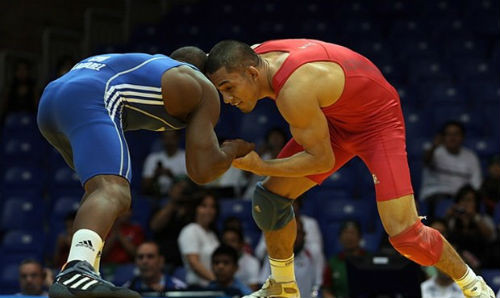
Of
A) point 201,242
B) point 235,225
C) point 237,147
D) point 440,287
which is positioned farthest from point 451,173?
point 237,147

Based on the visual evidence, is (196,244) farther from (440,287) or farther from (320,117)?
(320,117)

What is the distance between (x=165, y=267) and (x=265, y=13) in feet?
18.0

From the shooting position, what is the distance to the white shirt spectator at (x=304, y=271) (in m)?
7.70

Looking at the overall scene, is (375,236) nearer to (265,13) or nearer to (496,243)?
(496,243)

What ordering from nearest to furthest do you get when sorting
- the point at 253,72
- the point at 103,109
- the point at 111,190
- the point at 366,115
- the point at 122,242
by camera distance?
the point at 111,190 < the point at 103,109 < the point at 253,72 < the point at 366,115 < the point at 122,242

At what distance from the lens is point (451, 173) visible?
938cm

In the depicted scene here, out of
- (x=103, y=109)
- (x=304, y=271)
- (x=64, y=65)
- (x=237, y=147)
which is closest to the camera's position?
(x=103, y=109)

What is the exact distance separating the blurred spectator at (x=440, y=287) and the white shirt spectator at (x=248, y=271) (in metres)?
1.45

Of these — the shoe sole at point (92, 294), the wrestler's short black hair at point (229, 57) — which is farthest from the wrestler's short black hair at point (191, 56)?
the shoe sole at point (92, 294)

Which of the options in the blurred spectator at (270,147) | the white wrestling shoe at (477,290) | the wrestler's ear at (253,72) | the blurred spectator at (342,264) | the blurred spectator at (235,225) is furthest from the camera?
the blurred spectator at (270,147)

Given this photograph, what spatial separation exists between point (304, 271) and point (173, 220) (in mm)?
1572

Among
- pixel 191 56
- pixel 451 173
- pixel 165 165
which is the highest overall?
pixel 191 56

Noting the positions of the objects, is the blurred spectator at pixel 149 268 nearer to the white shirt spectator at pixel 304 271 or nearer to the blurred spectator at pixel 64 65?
the white shirt spectator at pixel 304 271

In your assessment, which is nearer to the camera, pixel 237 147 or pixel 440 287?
pixel 237 147
